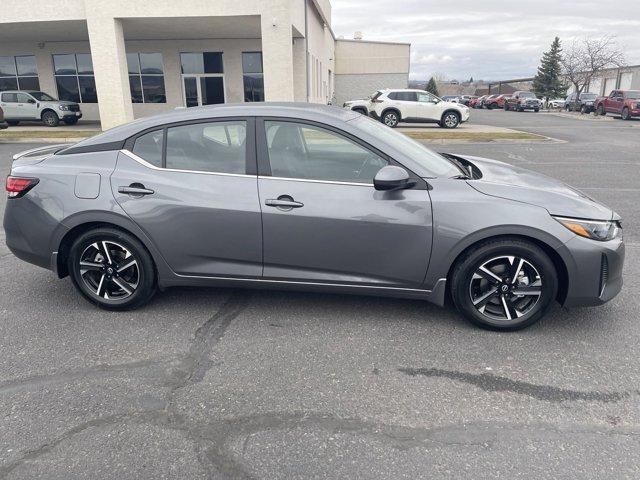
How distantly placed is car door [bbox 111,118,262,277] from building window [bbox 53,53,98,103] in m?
23.8

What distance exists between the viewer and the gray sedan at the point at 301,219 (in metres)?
3.39

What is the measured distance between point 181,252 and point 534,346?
8.64 feet

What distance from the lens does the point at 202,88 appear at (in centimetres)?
2397

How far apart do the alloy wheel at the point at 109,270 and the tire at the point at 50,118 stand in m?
21.0

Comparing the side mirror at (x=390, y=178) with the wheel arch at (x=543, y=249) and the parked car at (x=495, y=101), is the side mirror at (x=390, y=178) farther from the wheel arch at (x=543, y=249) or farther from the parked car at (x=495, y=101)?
the parked car at (x=495, y=101)

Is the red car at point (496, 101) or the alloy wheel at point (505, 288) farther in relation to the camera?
the red car at point (496, 101)

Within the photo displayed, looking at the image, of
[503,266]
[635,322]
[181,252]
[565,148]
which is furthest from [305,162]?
[565,148]

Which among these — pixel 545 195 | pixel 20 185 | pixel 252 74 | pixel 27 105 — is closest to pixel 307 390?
pixel 545 195

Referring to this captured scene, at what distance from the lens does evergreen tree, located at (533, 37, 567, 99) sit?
56806mm

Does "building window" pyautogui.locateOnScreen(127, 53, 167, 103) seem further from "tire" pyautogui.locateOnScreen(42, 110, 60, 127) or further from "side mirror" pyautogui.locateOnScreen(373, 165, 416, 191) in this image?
"side mirror" pyautogui.locateOnScreen(373, 165, 416, 191)

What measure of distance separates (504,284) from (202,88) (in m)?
23.0

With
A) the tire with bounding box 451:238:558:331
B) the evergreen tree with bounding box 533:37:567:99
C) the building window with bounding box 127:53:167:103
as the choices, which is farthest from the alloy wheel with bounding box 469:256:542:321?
the evergreen tree with bounding box 533:37:567:99

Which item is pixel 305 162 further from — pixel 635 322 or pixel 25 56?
pixel 25 56

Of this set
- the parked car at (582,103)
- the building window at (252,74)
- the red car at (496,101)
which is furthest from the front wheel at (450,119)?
the red car at (496,101)
